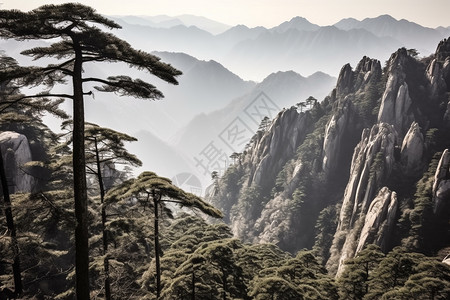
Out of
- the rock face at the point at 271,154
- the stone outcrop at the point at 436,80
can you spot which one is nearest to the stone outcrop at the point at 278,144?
the rock face at the point at 271,154

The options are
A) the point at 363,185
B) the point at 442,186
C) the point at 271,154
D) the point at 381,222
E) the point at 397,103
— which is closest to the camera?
the point at 442,186

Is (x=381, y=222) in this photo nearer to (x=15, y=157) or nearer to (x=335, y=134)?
(x=335, y=134)

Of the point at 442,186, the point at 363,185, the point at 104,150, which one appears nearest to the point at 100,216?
the point at 104,150

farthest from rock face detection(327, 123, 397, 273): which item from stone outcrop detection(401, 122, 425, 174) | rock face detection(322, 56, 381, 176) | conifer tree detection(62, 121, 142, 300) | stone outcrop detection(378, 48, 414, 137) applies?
conifer tree detection(62, 121, 142, 300)

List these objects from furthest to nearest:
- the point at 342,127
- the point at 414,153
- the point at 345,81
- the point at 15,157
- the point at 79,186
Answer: the point at 345,81
the point at 342,127
the point at 414,153
the point at 15,157
the point at 79,186

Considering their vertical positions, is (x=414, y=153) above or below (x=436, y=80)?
below
